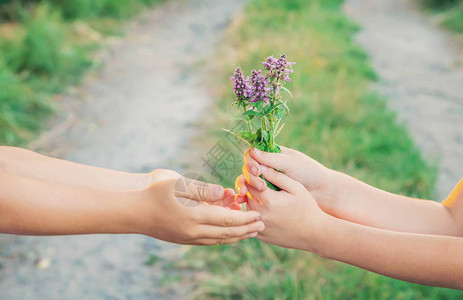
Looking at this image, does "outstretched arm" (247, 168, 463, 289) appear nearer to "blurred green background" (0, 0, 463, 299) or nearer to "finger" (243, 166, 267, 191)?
"finger" (243, 166, 267, 191)

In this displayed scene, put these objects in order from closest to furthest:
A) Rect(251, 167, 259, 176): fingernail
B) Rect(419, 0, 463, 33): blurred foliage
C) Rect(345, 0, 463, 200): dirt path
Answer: Rect(251, 167, 259, 176): fingernail
Rect(345, 0, 463, 200): dirt path
Rect(419, 0, 463, 33): blurred foliage

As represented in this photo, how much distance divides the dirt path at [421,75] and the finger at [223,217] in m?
1.99

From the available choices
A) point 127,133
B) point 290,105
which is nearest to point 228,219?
point 290,105

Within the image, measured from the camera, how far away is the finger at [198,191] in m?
1.22

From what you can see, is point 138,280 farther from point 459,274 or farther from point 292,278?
point 459,274

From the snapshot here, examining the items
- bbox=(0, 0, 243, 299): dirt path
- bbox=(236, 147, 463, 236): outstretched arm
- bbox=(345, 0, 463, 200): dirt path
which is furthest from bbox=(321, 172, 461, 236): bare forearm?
bbox=(345, 0, 463, 200): dirt path

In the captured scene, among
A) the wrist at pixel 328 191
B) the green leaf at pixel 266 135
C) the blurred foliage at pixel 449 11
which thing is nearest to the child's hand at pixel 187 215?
the green leaf at pixel 266 135

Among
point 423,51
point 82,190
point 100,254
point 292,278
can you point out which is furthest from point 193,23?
point 82,190

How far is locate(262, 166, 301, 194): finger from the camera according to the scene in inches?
49.9

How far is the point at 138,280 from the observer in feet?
7.25

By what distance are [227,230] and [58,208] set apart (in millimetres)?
474

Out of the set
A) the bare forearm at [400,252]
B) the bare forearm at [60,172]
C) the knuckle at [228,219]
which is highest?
the bare forearm at [60,172]

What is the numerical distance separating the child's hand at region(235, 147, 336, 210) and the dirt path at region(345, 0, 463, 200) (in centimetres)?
163

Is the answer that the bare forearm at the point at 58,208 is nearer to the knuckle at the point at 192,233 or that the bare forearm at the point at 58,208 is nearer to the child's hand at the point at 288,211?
the knuckle at the point at 192,233
